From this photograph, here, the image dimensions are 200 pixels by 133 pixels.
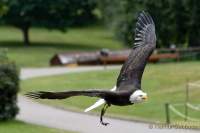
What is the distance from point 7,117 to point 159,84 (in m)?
9.57

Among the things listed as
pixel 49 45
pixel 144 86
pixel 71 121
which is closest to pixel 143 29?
pixel 71 121

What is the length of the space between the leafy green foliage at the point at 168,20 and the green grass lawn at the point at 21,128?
24300mm

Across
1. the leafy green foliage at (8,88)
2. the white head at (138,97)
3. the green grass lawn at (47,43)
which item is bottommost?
the green grass lawn at (47,43)

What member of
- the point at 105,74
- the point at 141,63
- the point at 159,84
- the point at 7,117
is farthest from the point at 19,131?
the point at 105,74

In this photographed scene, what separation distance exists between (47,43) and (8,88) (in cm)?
3652

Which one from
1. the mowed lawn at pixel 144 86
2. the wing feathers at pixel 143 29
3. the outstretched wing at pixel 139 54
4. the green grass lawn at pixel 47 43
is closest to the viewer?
the outstretched wing at pixel 139 54

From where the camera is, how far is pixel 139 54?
1019cm

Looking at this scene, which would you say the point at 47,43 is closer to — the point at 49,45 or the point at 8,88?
the point at 49,45

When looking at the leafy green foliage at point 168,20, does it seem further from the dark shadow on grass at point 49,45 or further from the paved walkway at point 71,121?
the paved walkway at point 71,121

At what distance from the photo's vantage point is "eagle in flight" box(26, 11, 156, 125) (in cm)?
895

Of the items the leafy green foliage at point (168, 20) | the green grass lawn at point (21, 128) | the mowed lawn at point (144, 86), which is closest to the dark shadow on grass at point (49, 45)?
the leafy green foliage at point (168, 20)

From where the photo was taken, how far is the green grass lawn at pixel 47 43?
147ft

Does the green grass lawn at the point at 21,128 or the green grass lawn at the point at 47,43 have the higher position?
the green grass lawn at the point at 21,128

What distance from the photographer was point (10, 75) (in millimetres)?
19359
